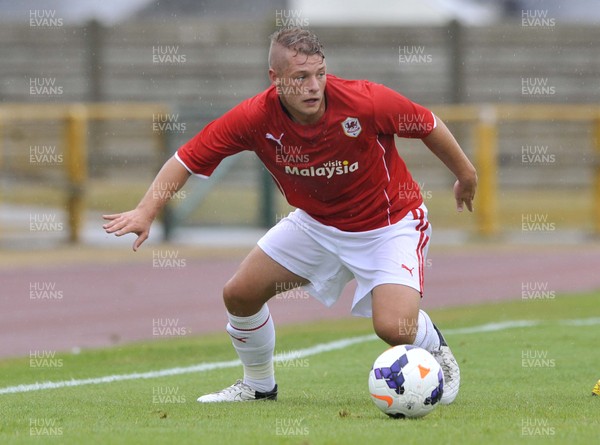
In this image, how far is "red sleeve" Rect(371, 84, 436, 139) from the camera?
725 cm

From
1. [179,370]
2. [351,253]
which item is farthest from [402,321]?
[179,370]

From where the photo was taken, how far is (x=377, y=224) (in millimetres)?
7535

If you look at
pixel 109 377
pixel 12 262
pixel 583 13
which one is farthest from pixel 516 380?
pixel 583 13

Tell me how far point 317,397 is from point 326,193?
1.30 meters

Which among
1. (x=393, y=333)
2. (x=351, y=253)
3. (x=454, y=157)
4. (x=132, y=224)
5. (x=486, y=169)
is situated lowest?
(x=486, y=169)

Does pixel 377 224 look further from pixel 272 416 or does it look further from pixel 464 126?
pixel 464 126

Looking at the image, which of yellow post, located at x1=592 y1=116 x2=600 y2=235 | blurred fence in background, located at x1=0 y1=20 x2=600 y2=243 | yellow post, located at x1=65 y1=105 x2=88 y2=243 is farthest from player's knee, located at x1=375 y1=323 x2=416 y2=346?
blurred fence in background, located at x1=0 y1=20 x2=600 y2=243

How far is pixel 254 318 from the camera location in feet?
25.3

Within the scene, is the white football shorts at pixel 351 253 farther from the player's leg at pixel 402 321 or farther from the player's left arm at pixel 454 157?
the player's left arm at pixel 454 157

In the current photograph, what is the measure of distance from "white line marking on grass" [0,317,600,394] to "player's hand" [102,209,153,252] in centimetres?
199

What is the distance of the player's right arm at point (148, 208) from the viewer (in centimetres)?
699

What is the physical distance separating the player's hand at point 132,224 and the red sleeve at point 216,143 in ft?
1.52

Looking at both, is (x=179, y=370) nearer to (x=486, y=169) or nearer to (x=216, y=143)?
(x=216, y=143)

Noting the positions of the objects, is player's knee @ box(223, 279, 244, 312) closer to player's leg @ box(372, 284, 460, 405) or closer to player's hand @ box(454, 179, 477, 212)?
player's leg @ box(372, 284, 460, 405)
